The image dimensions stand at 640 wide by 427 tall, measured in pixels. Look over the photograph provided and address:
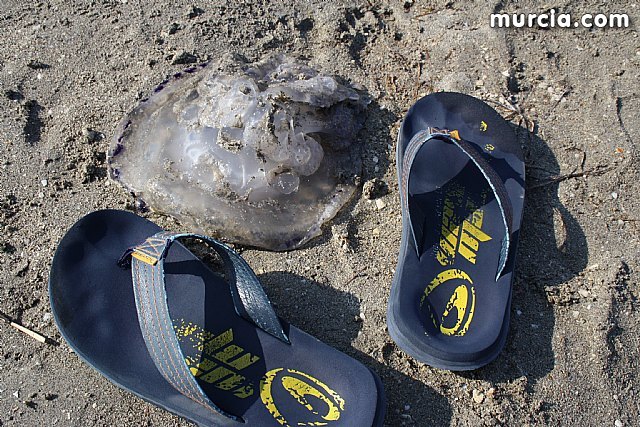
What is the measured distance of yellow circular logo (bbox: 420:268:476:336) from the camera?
201cm

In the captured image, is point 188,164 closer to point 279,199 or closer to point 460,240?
point 279,199

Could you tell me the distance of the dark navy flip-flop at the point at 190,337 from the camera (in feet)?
6.12

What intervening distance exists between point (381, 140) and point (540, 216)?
0.66 meters

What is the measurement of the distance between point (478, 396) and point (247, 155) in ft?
3.57

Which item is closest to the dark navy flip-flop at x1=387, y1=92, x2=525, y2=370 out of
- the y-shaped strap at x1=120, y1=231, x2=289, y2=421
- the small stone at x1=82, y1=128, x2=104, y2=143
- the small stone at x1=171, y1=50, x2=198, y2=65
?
the y-shaped strap at x1=120, y1=231, x2=289, y2=421

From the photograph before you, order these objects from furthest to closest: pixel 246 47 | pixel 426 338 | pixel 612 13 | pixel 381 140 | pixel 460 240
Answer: pixel 612 13 < pixel 246 47 < pixel 381 140 < pixel 460 240 < pixel 426 338

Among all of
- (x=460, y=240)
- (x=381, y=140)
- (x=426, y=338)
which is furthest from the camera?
(x=381, y=140)

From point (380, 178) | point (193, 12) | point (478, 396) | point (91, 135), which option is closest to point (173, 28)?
point (193, 12)

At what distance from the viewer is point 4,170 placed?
7.56ft

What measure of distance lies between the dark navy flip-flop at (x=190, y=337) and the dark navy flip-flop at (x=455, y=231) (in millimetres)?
276

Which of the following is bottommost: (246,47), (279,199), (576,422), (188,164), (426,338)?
(576,422)

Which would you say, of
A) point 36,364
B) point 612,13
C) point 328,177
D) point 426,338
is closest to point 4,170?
point 36,364

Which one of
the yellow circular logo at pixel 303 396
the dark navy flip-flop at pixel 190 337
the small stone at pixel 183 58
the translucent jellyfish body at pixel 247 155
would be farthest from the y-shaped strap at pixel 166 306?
the small stone at pixel 183 58

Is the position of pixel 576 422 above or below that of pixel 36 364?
below
